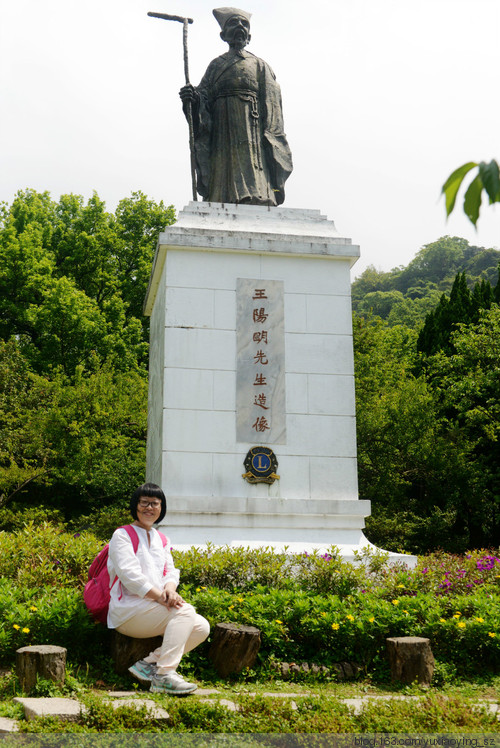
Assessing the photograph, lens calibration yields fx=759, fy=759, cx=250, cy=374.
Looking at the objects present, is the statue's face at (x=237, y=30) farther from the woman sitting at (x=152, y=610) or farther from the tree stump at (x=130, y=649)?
the tree stump at (x=130, y=649)

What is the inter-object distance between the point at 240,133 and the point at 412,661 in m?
5.65

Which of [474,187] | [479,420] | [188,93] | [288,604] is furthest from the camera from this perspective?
[479,420]

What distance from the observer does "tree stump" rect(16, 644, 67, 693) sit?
3648mm

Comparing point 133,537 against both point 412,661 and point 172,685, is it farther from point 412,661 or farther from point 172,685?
point 412,661

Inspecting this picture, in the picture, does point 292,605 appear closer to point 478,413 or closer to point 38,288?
point 478,413

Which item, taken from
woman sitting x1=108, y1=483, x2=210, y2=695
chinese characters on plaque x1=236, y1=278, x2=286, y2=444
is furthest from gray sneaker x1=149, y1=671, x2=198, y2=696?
chinese characters on plaque x1=236, y1=278, x2=286, y2=444

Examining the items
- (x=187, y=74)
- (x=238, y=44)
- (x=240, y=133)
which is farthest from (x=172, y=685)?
(x=238, y=44)

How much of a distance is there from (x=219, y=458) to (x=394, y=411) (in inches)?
274

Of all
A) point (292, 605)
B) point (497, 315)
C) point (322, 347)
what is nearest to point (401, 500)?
point (497, 315)

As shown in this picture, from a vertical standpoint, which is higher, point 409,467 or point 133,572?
point 409,467

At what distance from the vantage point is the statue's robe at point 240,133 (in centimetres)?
787

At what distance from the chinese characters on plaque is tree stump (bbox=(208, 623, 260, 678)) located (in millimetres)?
2569

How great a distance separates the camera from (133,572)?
3.96 metres

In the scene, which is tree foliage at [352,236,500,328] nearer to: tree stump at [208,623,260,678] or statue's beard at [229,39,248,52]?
statue's beard at [229,39,248,52]
